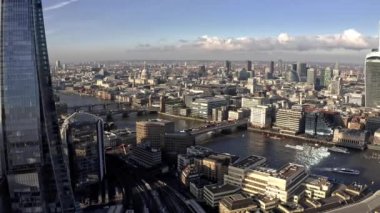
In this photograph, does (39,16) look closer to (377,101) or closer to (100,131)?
(100,131)

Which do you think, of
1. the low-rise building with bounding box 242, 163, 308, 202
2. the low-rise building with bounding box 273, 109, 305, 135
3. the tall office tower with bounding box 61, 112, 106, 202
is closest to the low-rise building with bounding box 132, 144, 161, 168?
the tall office tower with bounding box 61, 112, 106, 202

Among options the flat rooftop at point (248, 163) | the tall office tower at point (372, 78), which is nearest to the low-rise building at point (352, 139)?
the flat rooftop at point (248, 163)

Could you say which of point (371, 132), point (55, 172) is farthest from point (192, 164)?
point (371, 132)

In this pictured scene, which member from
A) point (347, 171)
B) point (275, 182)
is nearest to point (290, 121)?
point (347, 171)

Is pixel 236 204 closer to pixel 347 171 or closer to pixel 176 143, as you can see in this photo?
pixel 347 171

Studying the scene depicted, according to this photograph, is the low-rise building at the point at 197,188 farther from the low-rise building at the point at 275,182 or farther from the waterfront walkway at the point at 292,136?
the waterfront walkway at the point at 292,136
